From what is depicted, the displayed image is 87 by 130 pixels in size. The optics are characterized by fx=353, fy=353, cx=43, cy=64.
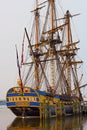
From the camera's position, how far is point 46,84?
56.3 metres

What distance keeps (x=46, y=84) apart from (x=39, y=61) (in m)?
4.24

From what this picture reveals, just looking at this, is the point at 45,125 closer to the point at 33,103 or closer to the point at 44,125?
the point at 44,125

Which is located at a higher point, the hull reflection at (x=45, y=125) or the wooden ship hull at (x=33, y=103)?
the wooden ship hull at (x=33, y=103)

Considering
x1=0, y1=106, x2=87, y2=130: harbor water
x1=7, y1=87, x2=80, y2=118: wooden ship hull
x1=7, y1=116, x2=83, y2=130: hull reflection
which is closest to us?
x1=7, y1=116, x2=83, y2=130: hull reflection

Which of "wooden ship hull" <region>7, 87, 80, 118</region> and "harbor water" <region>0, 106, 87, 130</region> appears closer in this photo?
"harbor water" <region>0, 106, 87, 130</region>

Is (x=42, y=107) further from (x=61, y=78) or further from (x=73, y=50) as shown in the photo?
(x=73, y=50)

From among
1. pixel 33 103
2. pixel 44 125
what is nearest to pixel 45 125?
pixel 44 125

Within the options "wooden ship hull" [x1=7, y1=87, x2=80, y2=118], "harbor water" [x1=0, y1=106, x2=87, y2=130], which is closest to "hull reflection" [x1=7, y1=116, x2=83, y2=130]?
"harbor water" [x1=0, y1=106, x2=87, y2=130]

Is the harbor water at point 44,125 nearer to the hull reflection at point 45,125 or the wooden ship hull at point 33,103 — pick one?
the hull reflection at point 45,125

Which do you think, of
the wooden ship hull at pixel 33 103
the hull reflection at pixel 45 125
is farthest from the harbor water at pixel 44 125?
the wooden ship hull at pixel 33 103

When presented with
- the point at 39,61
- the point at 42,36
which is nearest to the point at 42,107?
the point at 39,61

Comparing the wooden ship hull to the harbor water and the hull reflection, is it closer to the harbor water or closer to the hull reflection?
the harbor water

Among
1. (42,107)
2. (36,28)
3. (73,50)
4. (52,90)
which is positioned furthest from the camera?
(73,50)

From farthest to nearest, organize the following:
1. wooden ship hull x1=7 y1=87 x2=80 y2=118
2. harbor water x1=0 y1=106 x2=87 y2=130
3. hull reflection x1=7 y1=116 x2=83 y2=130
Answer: wooden ship hull x1=7 y1=87 x2=80 y2=118 < harbor water x1=0 y1=106 x2=87 y2=130 < hull reflection x1=7 y1=116 x2=83 y2=130
